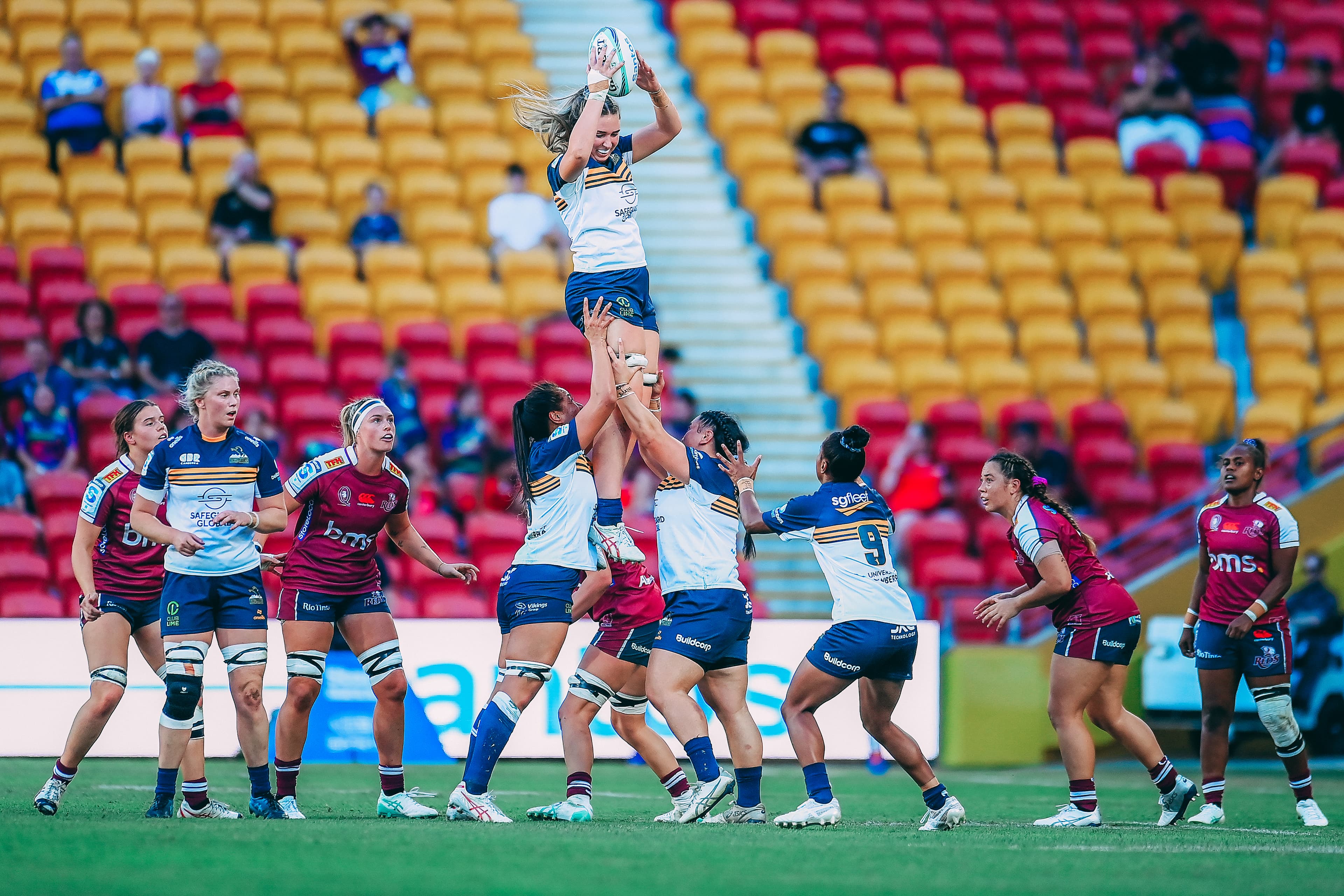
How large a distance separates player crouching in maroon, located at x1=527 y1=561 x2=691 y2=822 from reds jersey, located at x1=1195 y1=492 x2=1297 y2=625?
10.5 ft

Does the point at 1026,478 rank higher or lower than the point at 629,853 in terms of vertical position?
higher

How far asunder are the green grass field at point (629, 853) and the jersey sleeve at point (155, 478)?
1.56 meters

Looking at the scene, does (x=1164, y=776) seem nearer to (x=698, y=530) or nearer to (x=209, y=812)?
(x=698, y=530)

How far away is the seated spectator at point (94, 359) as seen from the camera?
13.8m

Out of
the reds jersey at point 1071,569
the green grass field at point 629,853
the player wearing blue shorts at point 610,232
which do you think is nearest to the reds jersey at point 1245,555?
the reds jersey at point 1071,569

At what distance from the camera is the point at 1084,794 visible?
27.8 ft

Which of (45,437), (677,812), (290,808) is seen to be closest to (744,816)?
(677,812)

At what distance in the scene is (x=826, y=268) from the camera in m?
17.0

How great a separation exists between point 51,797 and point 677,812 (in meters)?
3.07

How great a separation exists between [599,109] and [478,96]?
34.5 ft

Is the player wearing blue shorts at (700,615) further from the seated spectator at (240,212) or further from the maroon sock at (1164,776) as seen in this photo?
the seated spectator at (240,212)

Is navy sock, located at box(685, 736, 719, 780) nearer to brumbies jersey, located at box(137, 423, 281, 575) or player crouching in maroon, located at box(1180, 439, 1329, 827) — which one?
brumbies jersey, located at box(137, 423, 281, 575)

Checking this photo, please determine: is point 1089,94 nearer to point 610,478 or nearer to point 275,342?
point 275,342

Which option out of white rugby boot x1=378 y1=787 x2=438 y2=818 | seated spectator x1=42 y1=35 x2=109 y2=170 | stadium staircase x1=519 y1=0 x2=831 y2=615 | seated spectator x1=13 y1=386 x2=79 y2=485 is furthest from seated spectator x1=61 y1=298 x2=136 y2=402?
white rugby boot x1=378 y1=787 x2=438 y2=818
